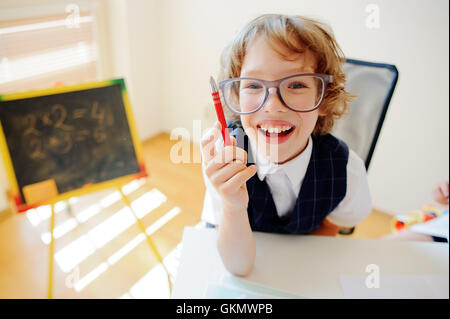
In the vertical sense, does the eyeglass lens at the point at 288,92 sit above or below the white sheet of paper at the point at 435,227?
above

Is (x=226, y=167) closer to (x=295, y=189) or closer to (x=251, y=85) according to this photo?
(x=251, y=85)

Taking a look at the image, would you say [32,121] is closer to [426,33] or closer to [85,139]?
[85,139]

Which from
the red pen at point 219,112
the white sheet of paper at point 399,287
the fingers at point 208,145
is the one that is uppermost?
the red pen at point 219,112

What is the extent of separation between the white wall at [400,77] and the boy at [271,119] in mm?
616

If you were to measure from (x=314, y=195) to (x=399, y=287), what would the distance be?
9.9 inches

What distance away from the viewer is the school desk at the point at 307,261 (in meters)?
0.69

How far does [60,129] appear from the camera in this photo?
3.97 ft

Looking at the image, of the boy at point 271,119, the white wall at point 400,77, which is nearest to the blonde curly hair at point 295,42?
the boy at point 271,119

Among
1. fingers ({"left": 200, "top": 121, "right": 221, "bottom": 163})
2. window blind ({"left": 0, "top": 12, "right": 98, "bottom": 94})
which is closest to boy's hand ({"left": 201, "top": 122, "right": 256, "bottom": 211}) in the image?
fingers ({"left": 200, "top": 121, "right": 221, "bottom": 163})

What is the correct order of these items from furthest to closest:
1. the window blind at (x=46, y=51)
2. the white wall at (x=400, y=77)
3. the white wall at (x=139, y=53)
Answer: the white wall at (x=139, y=53), the window blind at (x=46, y=51), the white wall at (x=400, y=77)

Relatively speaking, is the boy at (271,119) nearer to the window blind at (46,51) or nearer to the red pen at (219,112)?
the red pen at (219,112)

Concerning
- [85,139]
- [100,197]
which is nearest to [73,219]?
[100,197]

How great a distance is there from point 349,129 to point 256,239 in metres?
0.45

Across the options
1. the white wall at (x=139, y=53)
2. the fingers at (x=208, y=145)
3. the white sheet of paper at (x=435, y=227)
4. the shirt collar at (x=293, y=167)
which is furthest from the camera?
the white wall at (x=139, y=53)
